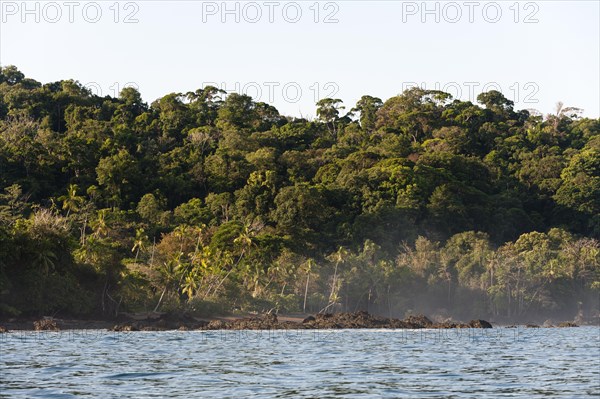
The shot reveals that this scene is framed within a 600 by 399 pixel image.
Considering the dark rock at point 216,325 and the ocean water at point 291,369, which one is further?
the dark rock at point 216,325

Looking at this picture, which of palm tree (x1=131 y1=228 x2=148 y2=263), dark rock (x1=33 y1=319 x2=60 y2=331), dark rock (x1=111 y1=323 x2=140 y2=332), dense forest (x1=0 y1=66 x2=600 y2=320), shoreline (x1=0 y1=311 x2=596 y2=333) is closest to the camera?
dark rock (x1=33 y1=319 x2=60 y2=331)

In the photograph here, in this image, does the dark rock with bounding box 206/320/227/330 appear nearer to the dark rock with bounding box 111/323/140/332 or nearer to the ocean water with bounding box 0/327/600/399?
the dark rock with bounding box 111/323/140/332

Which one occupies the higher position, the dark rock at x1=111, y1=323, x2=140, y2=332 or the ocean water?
the dark rock at x1=111, y1=323, x2=140, y2=332

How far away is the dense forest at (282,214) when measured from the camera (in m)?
80.8

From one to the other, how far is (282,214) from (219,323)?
3260 centimetres

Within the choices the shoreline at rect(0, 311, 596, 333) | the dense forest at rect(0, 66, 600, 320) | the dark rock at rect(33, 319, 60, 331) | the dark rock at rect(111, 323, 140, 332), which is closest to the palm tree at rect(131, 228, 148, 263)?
the dense forest at rect(0, 66, 600, 320)

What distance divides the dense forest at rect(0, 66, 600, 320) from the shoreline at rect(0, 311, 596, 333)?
1709mm

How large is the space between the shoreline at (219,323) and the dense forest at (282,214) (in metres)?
1.71

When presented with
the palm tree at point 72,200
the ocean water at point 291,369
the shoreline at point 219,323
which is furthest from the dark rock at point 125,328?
the palm tree at point 72,200

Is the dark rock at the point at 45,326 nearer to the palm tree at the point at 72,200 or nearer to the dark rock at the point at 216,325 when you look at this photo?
the dark rock at the point at 216,325

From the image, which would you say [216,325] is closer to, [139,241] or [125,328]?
[125,328]

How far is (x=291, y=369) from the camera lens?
116ft

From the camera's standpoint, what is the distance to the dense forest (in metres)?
80.8

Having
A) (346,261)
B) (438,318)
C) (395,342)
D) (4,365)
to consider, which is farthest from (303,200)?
(4,365)
